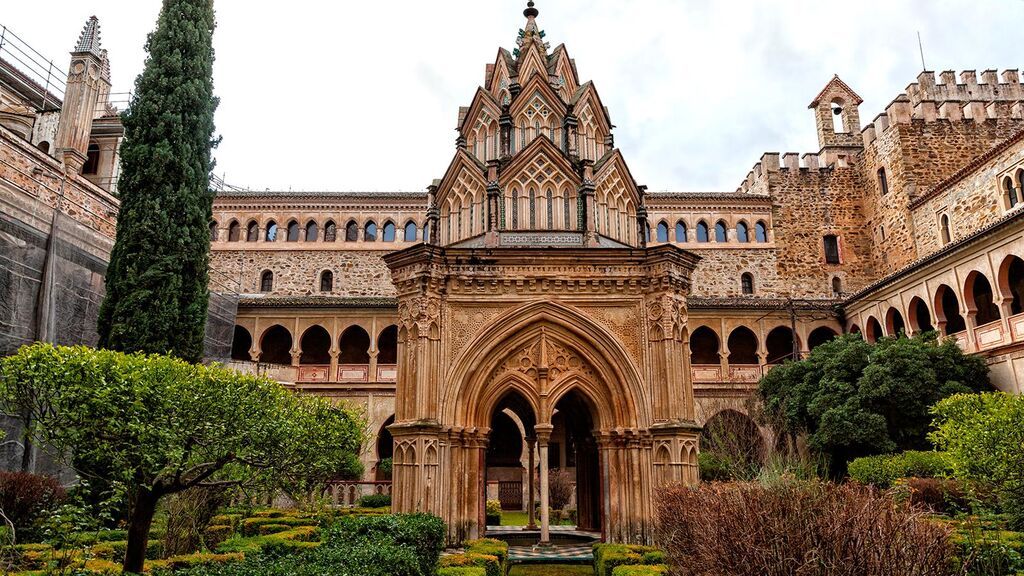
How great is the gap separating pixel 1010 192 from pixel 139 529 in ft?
104

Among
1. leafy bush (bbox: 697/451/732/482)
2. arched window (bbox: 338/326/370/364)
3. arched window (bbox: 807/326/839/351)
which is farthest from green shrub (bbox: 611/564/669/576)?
arched window (bbox: 807/326/839/351)

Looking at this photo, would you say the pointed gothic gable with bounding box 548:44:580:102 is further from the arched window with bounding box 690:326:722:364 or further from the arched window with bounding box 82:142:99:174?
the arched window with bounding box 82:142:99:174

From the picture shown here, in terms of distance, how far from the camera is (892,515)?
4090 millimetres

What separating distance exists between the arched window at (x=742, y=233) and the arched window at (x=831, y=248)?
4481 mm

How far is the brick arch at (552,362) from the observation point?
12305 mm

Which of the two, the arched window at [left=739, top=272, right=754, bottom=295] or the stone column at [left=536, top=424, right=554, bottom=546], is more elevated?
the arched window at [left=739, top=272, right=754, bottom=295]

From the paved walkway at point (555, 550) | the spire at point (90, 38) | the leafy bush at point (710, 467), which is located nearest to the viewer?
the paved walkway at point (555, 550)

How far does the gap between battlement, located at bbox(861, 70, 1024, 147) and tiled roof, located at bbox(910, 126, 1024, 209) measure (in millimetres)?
4314

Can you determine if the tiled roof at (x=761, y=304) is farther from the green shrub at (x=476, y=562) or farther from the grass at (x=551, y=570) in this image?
the green shrub at (x=476, y=562)

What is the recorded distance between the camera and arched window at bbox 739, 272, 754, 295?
3591 cm

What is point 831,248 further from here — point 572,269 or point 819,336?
point 572,269

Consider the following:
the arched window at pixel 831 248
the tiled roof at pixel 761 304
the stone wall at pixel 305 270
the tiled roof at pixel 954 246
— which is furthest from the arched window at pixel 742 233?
the stone wall at pixel 305 270

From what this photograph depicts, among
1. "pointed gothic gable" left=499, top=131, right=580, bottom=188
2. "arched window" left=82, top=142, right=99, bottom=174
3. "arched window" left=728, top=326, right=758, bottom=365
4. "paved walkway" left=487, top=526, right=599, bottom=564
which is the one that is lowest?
"paved walkway" left=487, top=526, right=599, bottom=564

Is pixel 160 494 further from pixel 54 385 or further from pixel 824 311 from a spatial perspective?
pixel 824 311
